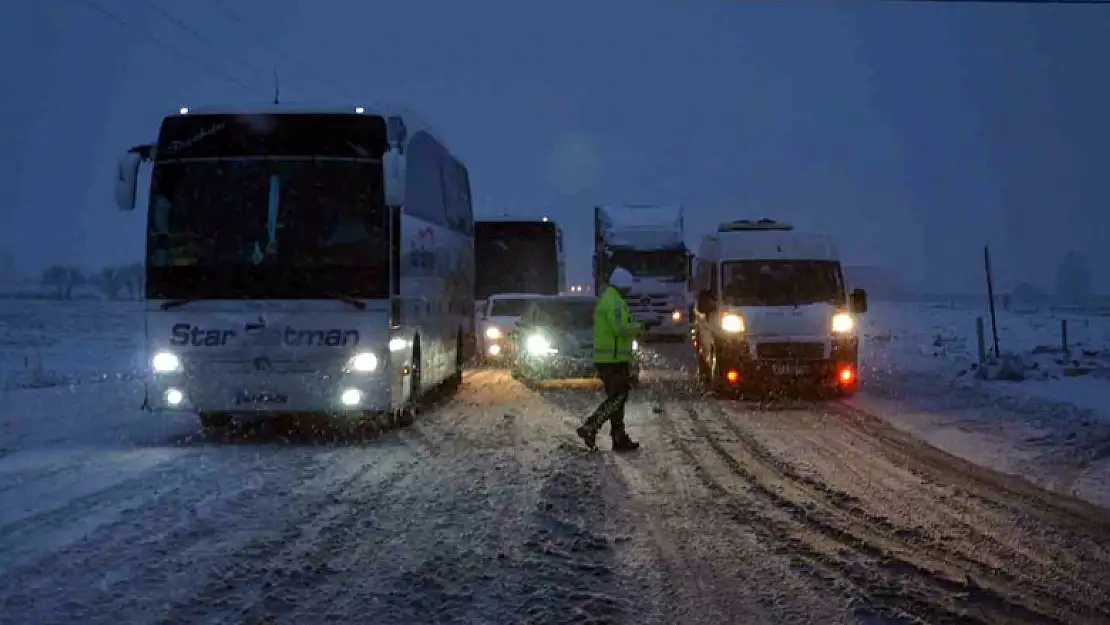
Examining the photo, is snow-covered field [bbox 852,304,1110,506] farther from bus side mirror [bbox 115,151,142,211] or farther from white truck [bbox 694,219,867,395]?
bus side mirror [bbox 115,151,142,211]

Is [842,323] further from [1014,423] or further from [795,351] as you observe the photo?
[1014,423]

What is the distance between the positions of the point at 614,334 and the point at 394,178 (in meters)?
3.07

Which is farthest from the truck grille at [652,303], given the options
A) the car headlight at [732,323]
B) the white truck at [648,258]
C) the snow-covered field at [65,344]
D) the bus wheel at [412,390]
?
the bus wheel at [412,390]

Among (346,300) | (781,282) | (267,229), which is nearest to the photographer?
(346,300)

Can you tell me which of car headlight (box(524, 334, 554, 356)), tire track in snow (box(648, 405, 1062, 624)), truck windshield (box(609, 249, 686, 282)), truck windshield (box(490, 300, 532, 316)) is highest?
truck windshield (box(609, 249, 686, 282))

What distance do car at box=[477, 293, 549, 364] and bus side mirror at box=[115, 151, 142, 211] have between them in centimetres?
1379

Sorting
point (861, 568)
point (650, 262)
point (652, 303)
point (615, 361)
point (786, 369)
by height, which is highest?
point (650, 262)

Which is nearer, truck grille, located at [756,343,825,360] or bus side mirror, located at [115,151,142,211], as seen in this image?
bus side mirror, located at [115,151,142,211]

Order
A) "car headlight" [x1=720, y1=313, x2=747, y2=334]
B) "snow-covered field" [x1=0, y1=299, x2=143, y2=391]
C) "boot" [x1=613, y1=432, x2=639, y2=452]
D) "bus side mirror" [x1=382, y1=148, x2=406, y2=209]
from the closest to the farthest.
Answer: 1. "boot" [x1=613, y1=432, x2=639, y2=452]
2. "bus side mirror" [x1=382, y1=148, x2=406, y2=209]
3. "car headlight" [x1=720, y1=313, x2=747, y2=334]
4. "snow-covered field" [x1=0, y1=299, x2=143, y2=391]

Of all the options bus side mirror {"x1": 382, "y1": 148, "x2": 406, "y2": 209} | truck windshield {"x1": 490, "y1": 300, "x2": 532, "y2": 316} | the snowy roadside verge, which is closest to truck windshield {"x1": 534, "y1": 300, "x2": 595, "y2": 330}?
truck windshield {"x1": 490, "y1": 300, "x2": 532, "y2": 316}

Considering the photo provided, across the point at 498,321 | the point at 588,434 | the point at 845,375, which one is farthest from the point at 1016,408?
the point at 498,321

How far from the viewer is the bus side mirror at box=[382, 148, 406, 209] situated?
12.8 meters

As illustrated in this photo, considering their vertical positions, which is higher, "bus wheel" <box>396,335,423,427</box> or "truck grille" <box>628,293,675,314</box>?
"truck grille" <box>628,293,675,314</box>

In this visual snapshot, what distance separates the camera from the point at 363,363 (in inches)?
515
